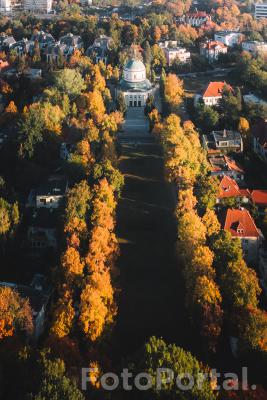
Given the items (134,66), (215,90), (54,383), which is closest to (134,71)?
(134,66)

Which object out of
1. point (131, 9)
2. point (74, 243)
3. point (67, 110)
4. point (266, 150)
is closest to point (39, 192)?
point (74, 243)

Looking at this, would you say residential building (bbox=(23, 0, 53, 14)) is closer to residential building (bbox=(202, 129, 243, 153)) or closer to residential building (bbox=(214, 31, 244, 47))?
residential building (bbox=(214, 31, 244, 47))

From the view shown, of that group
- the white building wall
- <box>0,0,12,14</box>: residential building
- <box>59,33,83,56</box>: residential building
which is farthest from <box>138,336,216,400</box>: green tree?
<box>0,0,12,14</box>: residential building

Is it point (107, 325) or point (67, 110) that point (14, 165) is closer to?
point (67, 110)

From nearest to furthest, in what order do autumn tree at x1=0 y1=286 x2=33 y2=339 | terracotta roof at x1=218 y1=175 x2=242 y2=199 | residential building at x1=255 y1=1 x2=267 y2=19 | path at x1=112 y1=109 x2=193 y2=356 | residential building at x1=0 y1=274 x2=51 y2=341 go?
autumn tree at x1=0 y1=286 x2=33 y2=339, residential building at x1=0 y1=274 x2=51 y2=341, path at x1=112 y1=109 x2=193 y2=356, terracotta roof at x1=218 y1=175 x2=242 y2=199, residential building at x1=255 y1=1 x2=267 y2=19

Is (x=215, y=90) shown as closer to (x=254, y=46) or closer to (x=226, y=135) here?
(x=226, y=135)

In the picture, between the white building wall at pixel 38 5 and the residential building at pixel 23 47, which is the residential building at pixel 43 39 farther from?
the white building wall at pixel 38 5
